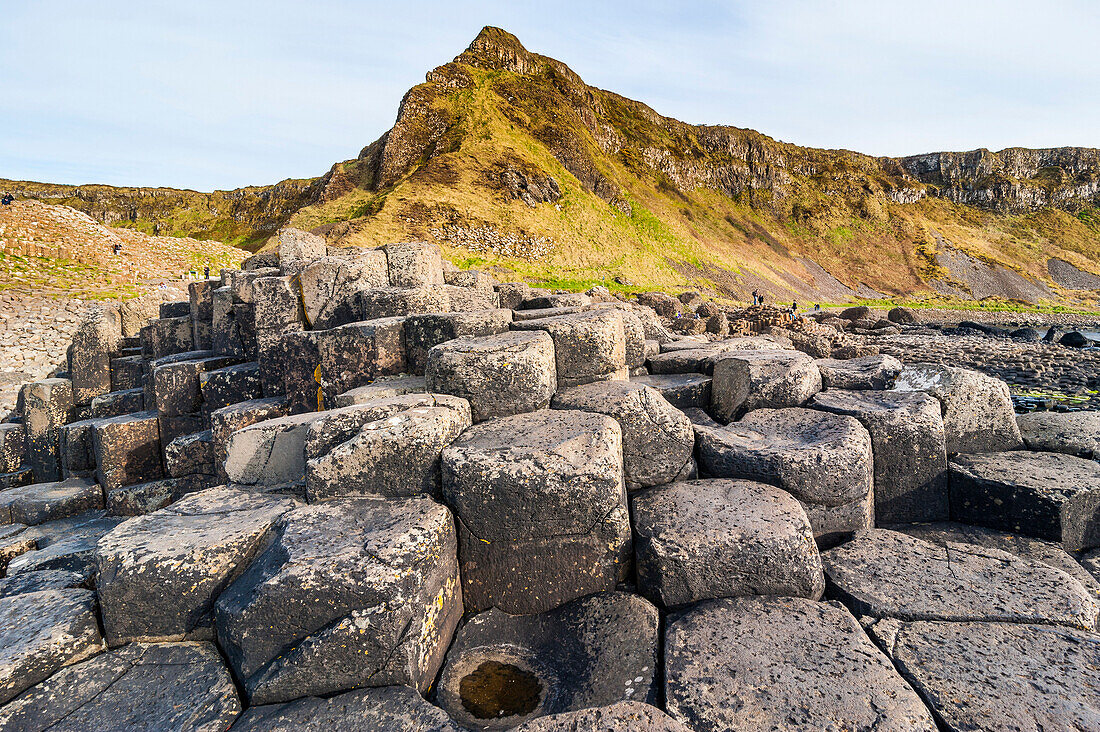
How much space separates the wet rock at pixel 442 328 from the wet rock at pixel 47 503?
5973mm

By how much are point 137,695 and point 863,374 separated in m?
6.11

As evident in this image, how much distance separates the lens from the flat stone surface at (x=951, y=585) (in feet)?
9.05

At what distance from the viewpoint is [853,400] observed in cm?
452

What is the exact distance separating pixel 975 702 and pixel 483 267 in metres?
34.3

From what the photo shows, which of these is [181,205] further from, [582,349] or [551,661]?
[551,661]

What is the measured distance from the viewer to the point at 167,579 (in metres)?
2.62

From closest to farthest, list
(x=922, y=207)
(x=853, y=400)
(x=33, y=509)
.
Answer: (x=853, y=400)
(x=33, y=509)
(x=922, y=207)

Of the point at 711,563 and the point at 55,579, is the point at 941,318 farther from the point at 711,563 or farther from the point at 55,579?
the point at 55,579

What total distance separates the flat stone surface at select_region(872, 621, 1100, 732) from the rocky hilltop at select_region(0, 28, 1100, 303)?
108 ft

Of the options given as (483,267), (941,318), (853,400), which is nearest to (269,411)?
(853,400)

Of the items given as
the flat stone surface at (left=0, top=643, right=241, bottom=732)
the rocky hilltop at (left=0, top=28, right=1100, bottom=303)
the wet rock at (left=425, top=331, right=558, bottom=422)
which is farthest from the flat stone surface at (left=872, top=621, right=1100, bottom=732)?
the rocky hilltop at (left=0, top=28, right=1100, bottom=303)

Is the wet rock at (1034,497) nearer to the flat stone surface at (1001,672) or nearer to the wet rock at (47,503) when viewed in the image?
the flat stone surface at (1001,672)

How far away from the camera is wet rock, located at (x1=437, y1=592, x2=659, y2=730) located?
2.52m

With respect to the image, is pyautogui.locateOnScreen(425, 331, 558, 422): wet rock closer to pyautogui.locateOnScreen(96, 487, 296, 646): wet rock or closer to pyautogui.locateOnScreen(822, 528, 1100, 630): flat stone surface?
pyautogui.locateOnScreen(96, 487, 296, 646): wet rock
